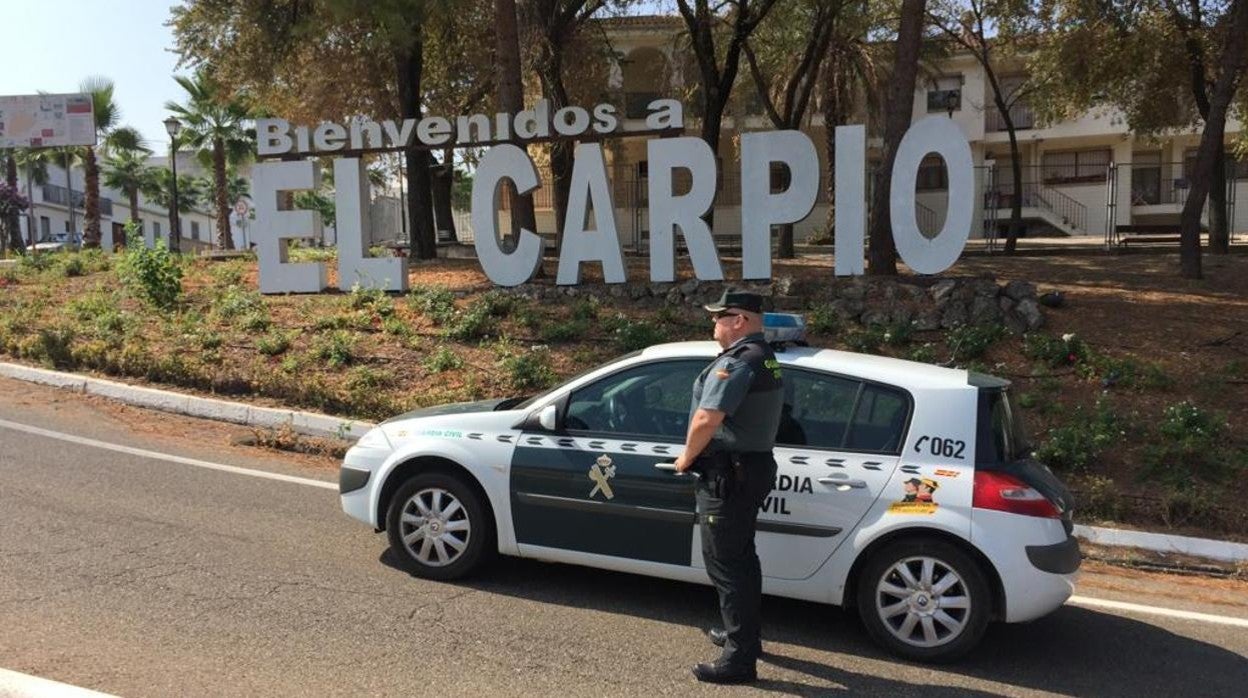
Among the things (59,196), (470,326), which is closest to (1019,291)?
(470,326)

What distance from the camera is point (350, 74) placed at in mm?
20359

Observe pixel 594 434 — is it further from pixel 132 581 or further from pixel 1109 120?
pixel 1109 120

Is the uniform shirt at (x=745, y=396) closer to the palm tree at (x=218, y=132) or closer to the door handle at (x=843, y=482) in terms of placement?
the door handle at (x=843, y=482)

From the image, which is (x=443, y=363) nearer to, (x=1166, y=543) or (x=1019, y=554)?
(x=1166, y=543)

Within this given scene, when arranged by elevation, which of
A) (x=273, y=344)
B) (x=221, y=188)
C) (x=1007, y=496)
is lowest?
(x=1007, y=496)

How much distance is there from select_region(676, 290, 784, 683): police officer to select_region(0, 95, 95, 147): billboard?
27.5 m

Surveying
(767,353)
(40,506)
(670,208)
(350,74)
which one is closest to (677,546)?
(767,353)

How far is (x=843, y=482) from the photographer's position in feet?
15.0

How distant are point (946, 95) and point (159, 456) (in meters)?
33.2

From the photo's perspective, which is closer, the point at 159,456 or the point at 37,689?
the point at 37,689

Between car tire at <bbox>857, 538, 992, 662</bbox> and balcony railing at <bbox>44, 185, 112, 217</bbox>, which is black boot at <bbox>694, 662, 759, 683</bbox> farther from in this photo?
balcony railing at <bbox>44, 185, 112, 217</bbox>

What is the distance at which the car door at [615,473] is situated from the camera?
4.82 metres

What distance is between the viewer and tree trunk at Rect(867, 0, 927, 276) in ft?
41.5

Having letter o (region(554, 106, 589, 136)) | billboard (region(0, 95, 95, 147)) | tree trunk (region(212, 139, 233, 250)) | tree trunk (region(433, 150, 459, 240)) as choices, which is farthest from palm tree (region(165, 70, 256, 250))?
letter o (region(554, 106, 589, 136))
